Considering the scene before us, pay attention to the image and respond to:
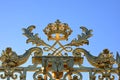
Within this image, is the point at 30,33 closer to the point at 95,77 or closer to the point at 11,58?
the point at 11,58

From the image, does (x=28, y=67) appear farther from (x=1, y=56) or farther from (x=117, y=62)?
(x=117, y=62)

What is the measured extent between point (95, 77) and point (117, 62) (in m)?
0.46

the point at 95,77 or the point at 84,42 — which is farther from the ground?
the point at 84,42

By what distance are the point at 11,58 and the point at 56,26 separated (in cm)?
96

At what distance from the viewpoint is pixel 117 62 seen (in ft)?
32.3

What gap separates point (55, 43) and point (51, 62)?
40 centimetres

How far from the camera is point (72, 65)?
976 centimetres

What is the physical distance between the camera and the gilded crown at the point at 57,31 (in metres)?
10.0

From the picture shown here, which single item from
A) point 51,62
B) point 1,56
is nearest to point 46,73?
point 51,62

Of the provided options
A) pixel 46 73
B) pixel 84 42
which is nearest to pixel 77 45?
pixel 84 42

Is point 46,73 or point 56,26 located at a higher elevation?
point 56,26

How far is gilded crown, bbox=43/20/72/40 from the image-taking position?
10031 mm

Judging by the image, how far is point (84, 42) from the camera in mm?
9914

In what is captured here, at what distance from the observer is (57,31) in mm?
10039
